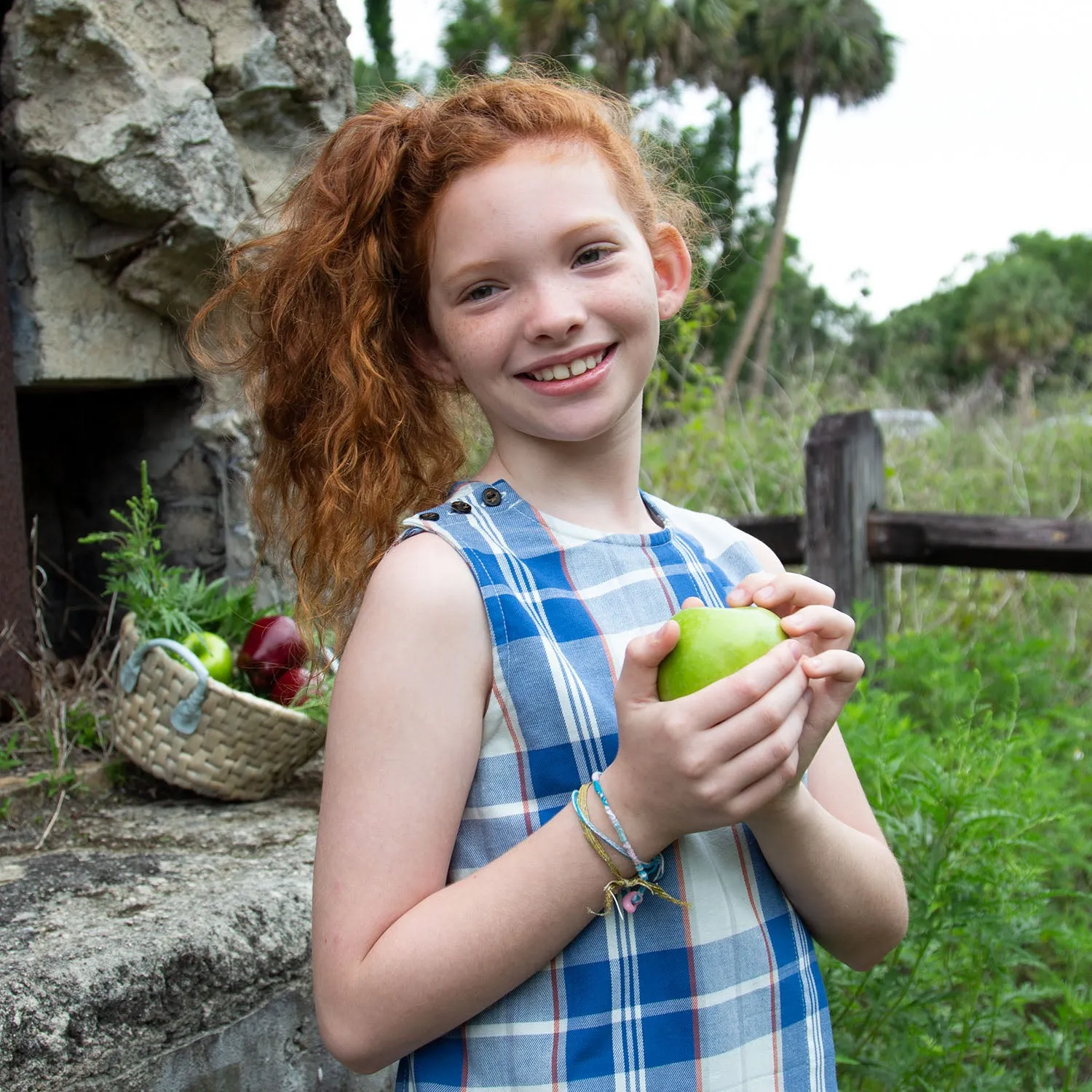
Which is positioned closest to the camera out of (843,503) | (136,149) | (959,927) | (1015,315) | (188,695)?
(959,927)

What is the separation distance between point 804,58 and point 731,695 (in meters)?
24.8

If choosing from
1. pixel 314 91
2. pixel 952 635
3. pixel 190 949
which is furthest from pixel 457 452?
pixel 952 635

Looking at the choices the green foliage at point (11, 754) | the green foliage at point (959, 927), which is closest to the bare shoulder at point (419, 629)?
the green foliage at point (959, 927)

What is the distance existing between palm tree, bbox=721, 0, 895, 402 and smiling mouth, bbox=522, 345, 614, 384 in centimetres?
2124

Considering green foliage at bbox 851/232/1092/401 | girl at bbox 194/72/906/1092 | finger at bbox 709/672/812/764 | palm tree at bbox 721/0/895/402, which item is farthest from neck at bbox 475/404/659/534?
green foliage at bbox 851/232/1092/401

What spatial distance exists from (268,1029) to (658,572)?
1033mm

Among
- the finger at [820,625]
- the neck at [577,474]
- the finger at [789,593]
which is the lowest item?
the finger at [820,625]

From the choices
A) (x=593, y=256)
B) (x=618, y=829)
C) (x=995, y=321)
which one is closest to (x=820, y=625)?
(x=618, y=829)

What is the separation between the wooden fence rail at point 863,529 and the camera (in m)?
3.47

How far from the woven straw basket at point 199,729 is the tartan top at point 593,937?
3.81 feet

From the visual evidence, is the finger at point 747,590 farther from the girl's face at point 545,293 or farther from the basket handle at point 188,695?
the basket handle at point 188,695

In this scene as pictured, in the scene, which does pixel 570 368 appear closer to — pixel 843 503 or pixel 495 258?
pixel 495 258

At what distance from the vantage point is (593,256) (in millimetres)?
1162

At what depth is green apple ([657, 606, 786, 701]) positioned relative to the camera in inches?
37.1
